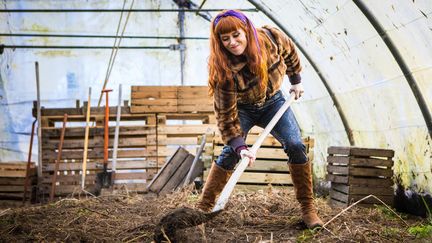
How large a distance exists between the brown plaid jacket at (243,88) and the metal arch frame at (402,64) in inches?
57.2

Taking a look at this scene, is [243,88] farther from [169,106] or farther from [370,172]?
[169,106]

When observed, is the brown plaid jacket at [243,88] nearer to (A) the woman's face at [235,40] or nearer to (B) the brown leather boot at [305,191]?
(A) the woman's face at [235,40]

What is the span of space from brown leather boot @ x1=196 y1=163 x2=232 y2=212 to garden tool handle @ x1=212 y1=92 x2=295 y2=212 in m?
0.58

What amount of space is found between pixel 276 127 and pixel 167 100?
221 inches

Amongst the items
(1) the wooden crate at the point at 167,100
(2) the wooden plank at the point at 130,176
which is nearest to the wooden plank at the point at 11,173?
(2) the wooden plank at the point at 130,176

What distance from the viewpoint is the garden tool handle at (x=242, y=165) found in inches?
138

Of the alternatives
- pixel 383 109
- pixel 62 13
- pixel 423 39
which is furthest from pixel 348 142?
pixel 62 13

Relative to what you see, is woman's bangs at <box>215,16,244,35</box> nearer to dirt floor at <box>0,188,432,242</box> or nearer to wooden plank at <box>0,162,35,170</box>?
dirt floor at <box>0,188,432,242</box>

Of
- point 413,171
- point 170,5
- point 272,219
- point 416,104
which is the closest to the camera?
point 272,219

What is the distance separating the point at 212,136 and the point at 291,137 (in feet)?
11.6

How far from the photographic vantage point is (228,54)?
3.76m

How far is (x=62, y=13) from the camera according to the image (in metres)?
10.5

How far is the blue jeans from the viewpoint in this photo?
13.1ft

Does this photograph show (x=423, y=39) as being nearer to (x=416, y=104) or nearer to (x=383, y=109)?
(x=416, y=104)
